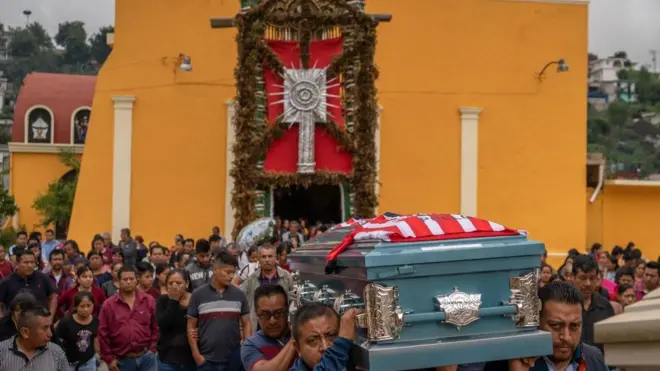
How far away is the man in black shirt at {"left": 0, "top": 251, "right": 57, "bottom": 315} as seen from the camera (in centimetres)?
991

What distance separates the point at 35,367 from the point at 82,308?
6.81 feet

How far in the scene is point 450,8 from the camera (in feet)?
74.2

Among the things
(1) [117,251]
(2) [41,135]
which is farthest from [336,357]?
(2) [41,135]

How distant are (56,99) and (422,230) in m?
28.5

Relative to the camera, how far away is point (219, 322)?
772 centimetres

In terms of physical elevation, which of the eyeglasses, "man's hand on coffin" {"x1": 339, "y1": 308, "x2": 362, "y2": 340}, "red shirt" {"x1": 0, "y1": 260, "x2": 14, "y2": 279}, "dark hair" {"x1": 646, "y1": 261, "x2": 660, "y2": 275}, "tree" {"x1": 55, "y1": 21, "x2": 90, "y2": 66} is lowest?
"red shirt" {"x1": 0, "y1": 260, "x2": 14, "y2": 279}

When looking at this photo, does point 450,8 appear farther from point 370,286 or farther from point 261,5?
point 370,286

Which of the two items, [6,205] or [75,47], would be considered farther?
[75,47]

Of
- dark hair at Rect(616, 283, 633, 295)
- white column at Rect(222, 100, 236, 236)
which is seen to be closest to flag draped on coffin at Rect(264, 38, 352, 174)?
white column at Rect(222, 100, 236, 236)

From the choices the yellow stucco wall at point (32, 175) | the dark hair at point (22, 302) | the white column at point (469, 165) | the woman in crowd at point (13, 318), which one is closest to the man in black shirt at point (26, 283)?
the woman in crowd at point (13, 318)

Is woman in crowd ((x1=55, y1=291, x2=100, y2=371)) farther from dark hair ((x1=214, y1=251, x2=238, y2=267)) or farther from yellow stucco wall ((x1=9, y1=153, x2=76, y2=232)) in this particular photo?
yellow stucco wall ((x1=9, y1=153, x2=76, y2=232))

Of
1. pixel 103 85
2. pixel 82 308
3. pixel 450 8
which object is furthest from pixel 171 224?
pixel 82 308

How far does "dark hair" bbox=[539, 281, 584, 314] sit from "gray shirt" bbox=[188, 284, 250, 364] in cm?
383

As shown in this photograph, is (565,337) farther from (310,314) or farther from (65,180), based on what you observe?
(65,180)
